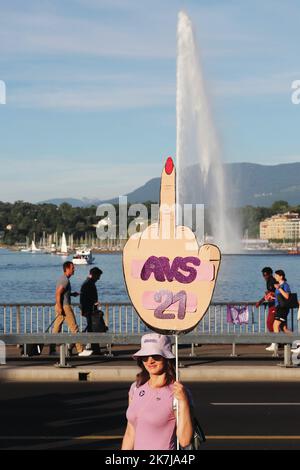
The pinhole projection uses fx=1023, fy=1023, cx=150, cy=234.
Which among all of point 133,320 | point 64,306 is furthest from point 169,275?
point 133,320

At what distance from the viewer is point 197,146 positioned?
7625 centimetres

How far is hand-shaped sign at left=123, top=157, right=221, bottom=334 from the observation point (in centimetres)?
970

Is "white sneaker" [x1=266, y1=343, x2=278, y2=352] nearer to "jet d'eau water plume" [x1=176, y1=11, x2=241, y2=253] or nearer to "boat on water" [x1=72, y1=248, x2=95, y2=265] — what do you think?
"jet d'eau water plume" [x1=176, y1=11, x2=241, y2=253]

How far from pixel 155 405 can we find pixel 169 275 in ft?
9.43

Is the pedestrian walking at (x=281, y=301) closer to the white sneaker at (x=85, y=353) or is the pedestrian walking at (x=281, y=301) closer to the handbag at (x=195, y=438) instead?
the white sneaker at (x=85, y=353)

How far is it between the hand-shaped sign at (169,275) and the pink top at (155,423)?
2.29 m

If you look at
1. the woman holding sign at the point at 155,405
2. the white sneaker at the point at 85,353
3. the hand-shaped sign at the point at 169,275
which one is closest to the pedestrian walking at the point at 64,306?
the white sneaker at the point at 85,353

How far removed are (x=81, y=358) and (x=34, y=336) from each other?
1.38m

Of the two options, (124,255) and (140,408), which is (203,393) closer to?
(124,255)

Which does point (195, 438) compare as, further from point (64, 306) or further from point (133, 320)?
point (133, 320)

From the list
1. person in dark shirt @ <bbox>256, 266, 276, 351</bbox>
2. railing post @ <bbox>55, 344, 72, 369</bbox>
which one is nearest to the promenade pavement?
railing post @ <bbox>55, 344, 72, 369</bbox>

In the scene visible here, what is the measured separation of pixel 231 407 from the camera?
14.1 meters

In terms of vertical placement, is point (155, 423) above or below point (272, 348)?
above
